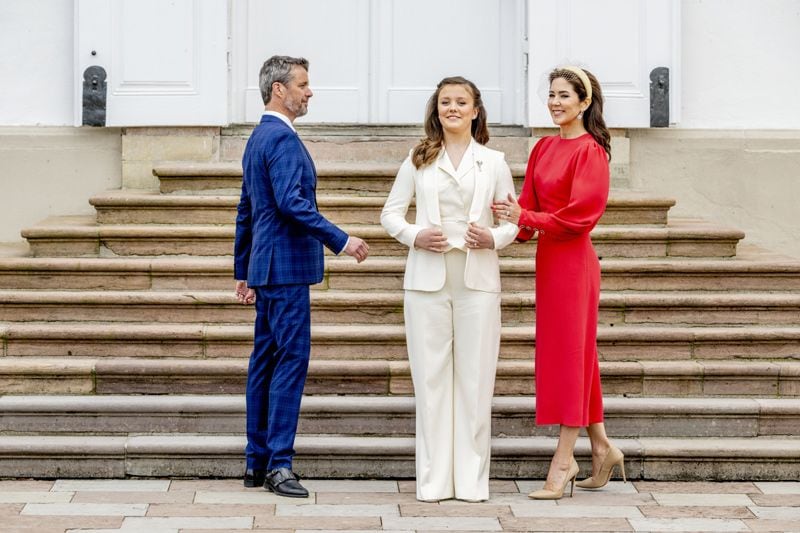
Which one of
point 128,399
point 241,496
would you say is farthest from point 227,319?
point 241,496

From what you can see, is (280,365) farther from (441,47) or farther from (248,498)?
(441,47)

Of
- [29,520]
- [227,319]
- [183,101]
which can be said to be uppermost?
[183,101]

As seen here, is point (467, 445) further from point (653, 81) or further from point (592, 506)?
point (653, 81)

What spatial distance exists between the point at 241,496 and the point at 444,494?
854mm

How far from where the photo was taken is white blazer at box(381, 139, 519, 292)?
20.7 ft

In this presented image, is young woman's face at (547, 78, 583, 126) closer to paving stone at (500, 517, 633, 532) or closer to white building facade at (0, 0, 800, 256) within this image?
paving stone at (500, 517, 633, 532)

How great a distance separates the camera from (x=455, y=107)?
248 inches

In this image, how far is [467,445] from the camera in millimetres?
6328

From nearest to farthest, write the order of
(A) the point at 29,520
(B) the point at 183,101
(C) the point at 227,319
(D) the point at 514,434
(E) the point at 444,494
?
(A) the point at 29,520, (E) the point at 444,494, (D) the point at 514,434, (C) the point at 227,319, (B) the point at 183,101

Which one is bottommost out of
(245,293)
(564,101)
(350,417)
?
(350,417)

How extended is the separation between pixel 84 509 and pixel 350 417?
4.43 feet

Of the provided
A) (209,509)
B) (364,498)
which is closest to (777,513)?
(364,498)

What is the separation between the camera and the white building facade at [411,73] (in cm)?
874

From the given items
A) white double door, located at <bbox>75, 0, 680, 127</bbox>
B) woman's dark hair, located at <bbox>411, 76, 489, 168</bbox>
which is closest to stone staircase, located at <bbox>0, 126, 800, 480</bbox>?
white double door, located at <bbox>75, 0, 680, 127</bbox>
